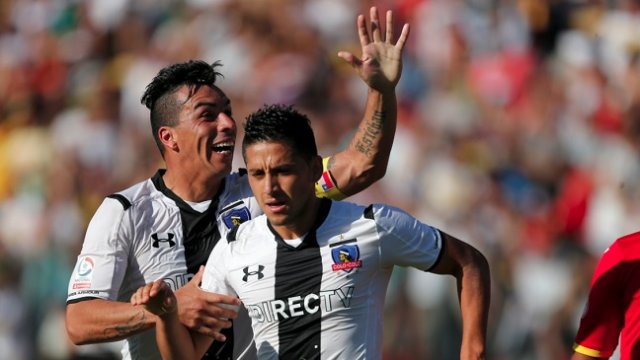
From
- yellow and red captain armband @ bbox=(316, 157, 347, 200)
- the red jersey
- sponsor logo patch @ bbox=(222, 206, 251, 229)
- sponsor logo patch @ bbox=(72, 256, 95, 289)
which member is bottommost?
the red jersey

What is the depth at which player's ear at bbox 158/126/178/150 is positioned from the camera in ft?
18.0

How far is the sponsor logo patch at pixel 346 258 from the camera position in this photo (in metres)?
4.52

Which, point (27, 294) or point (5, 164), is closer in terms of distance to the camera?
point (27, 294)

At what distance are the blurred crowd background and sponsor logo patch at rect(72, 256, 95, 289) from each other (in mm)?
4215

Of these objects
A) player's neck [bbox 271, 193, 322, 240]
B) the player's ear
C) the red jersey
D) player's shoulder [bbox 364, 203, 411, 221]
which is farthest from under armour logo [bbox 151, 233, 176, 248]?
the red jersey

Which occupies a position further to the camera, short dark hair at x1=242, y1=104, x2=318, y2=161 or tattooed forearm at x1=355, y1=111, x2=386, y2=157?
tattooed forearm at x1=355, y1=111, x2=386, y2=157

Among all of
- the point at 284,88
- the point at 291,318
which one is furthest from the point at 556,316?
the point at 291,318

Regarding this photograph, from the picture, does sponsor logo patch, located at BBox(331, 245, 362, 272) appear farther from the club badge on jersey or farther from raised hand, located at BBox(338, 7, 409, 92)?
raised hand, located at BBox(338, 7, 409, 92)

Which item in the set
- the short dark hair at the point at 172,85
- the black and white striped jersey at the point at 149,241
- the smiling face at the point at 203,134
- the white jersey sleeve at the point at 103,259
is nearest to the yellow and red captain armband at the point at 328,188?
the black and white striped jersey at the point at 149,241

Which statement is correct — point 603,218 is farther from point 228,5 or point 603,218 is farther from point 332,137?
point 228,5

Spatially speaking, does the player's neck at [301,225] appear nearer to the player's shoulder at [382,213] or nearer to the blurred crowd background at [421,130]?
the player's shoulder at [382,213]

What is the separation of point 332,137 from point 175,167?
422cm

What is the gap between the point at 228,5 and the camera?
10586 mm

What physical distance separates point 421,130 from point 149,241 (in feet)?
14.7
